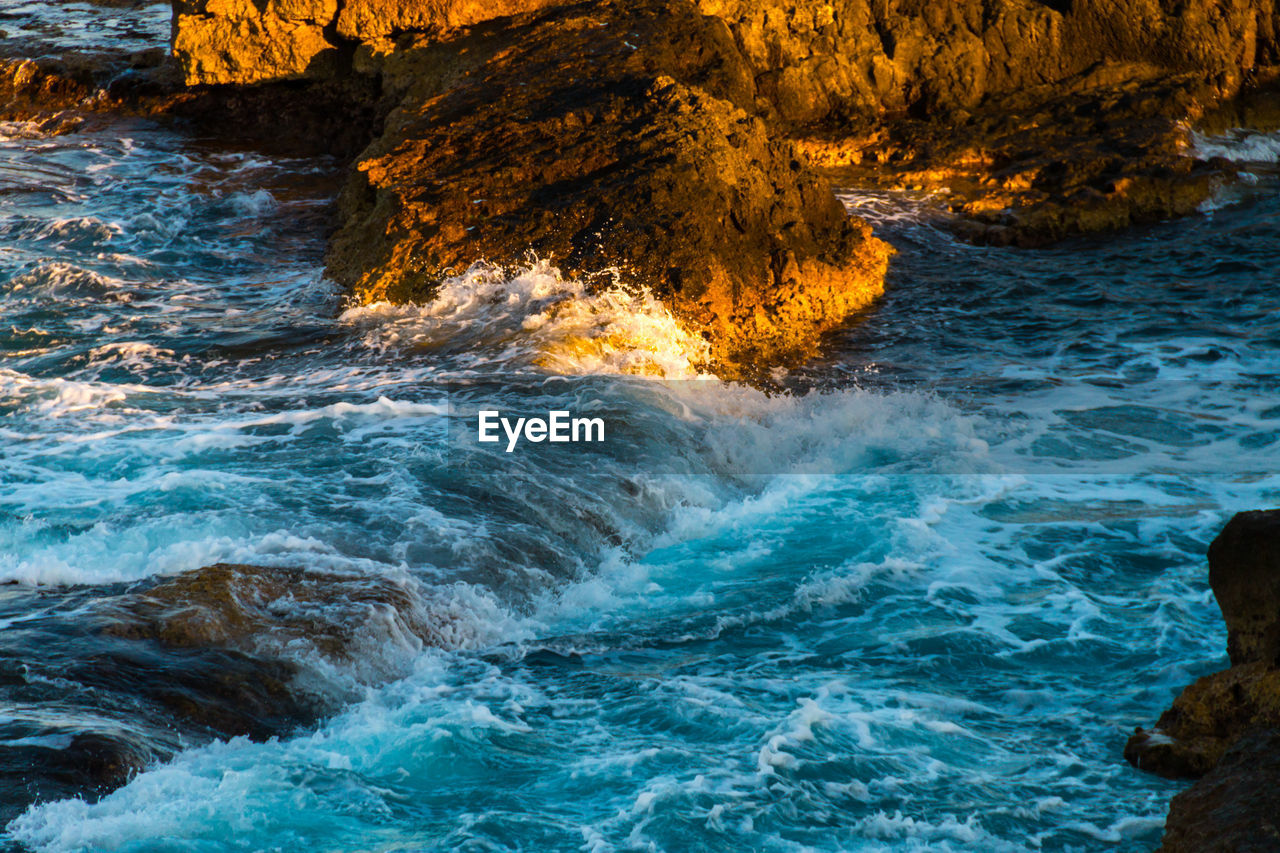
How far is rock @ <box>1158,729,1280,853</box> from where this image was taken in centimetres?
332

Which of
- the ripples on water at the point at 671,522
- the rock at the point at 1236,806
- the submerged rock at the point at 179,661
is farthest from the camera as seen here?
the ripples on water at the point at 671,522

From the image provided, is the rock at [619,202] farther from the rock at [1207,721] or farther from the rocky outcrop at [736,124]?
the rock at [1207,721]

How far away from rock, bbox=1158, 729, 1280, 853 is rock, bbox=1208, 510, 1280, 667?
54cm

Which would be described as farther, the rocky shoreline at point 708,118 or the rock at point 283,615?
the rocky shoreline at point 708,118

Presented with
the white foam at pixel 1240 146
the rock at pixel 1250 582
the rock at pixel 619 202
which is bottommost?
the rock at pixel 1250 582

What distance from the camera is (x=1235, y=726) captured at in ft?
13.7

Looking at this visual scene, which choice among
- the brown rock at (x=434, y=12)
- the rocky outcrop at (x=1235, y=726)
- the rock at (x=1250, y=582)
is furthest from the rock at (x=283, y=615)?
the brown rock at (x=434, y=12)

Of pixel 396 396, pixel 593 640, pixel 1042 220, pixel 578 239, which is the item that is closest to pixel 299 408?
pixel 396 396

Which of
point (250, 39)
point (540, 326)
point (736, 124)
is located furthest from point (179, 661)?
point (250, 39)

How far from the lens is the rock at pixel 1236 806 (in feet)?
10.9

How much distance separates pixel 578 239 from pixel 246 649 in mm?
5383

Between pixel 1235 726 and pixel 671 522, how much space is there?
3.64 m

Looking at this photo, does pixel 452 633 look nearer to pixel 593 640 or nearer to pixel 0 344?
pixel 593 640

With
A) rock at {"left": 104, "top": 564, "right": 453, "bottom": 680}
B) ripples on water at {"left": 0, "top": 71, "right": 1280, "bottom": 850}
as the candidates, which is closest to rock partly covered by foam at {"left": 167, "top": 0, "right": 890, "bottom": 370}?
ripples on water at {"left": 0, "top": 71, "right": 1280, "bottom": 850}
